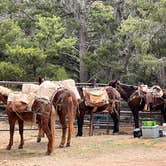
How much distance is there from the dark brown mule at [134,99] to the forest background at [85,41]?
2.04 meters

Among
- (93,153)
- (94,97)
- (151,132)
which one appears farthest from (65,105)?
(94,97)

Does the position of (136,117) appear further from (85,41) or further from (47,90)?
(85,41)

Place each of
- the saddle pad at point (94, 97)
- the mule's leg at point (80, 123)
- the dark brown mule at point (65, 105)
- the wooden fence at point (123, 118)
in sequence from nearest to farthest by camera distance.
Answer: the dark brown mule at point (65, 105), the saddle pad at point (94, 97), the mule's leg at point (80, 123), the wooden fence at point (123, 118)

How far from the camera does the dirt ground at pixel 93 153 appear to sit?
340 inches

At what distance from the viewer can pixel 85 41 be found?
21469mm

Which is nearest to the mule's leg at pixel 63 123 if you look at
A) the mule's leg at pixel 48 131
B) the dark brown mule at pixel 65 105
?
the dark brown mule at pixel 65 105

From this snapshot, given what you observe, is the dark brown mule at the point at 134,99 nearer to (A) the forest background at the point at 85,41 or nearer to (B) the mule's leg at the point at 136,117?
(B) the mule's leg at the point at 136,117

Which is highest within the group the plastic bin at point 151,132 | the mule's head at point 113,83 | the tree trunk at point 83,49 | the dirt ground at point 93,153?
the tree trunk at point 83,49

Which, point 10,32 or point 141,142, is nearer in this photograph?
point 141,142

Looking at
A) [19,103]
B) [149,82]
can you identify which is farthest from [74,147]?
[149,82]

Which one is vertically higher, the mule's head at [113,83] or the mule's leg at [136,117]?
the mule's head at [113,83]

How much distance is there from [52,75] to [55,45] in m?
1.17

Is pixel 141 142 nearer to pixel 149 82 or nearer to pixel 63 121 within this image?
pixel 63 121

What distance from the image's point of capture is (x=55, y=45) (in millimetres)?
18875
